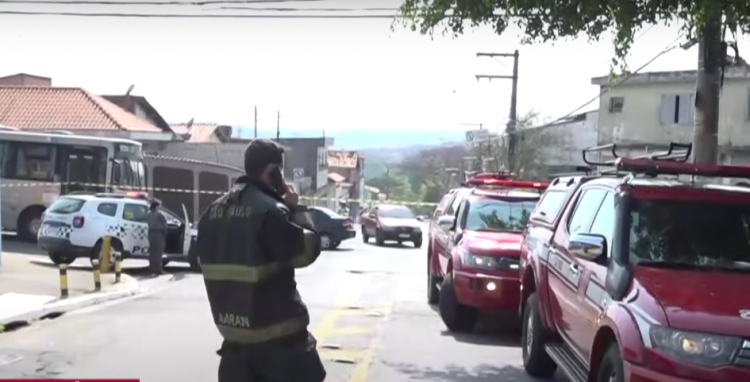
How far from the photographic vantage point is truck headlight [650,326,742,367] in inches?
215

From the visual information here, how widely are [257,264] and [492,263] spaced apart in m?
7.49

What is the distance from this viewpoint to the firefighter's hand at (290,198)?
4816 millimetres

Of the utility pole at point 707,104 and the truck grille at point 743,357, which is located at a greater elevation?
the utility pole at point 707,104

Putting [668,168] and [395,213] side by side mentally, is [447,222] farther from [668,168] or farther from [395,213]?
[395,213]

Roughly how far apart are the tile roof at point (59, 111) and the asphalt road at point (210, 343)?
2791 centimetres

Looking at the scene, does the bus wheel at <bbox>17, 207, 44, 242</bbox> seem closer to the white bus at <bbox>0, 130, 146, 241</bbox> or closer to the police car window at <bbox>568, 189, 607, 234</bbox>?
the white bus at <bbox>0, 130, 146, 241</bbox>

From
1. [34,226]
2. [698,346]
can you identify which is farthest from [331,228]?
[698,346]

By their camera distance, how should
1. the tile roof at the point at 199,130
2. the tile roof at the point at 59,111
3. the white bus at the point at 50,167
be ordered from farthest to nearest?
1. the tile roof at the point at 199,130
2. the tile roof at the point at 59,111
3. the white bus at the point at 50,167

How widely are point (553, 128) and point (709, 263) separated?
53548 mm

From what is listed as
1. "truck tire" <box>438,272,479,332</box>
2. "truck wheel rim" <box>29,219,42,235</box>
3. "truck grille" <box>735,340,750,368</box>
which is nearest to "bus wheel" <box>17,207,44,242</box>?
"truck wheel rim" <box>29,219,42,235</box>

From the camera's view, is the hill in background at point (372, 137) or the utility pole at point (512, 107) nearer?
the utility pole at point (512, 107)

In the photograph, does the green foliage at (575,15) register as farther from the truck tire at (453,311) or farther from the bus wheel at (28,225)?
the bus wheel at (28,225)

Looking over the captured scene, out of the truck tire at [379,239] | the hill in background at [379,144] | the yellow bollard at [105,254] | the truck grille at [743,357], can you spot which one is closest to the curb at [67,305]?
the yellow bollard at [105,254]

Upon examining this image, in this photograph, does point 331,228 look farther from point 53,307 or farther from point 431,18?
point 431,18
